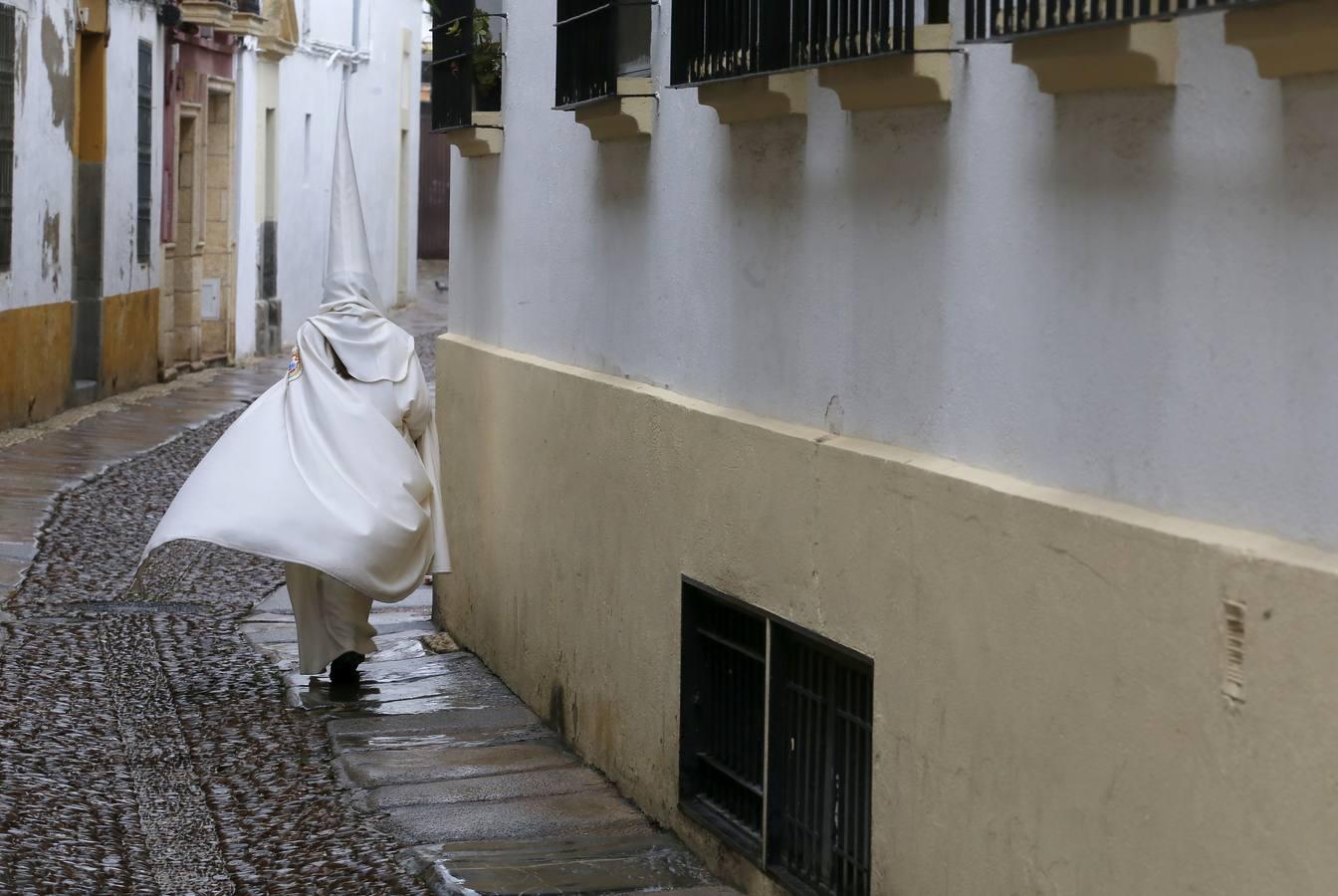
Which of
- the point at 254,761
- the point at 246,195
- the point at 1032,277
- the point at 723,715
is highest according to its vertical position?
the point at 246,195

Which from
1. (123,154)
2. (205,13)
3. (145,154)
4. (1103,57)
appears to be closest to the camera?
(1103,57)

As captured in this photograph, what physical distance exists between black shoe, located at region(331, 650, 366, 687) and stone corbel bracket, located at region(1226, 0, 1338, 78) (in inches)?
235

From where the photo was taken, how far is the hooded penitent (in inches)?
325

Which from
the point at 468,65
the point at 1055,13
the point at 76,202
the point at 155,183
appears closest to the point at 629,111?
the point at 468,65

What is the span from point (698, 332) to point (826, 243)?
3.62 ft

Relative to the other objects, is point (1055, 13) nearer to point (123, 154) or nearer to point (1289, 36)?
point (1289, 36)

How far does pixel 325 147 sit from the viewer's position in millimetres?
30438

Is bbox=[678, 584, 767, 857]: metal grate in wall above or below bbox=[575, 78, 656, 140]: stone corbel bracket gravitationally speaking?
below

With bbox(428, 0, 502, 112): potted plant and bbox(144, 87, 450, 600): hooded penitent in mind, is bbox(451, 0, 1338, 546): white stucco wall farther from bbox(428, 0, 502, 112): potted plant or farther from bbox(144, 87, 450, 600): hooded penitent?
bbox(428, 0, 502, 112): potted plant

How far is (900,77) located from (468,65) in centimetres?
472

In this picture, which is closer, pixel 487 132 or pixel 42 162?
pixel 487 132

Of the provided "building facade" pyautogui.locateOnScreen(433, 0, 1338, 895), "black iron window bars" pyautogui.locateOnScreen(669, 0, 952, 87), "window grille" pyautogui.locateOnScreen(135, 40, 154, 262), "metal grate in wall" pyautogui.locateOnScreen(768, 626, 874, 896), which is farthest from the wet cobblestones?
"window grille" pyautogui.locateOnScreen(135, 40, 154, 262)

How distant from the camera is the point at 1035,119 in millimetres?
4191

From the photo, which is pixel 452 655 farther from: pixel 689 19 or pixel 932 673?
pixel 932 673
